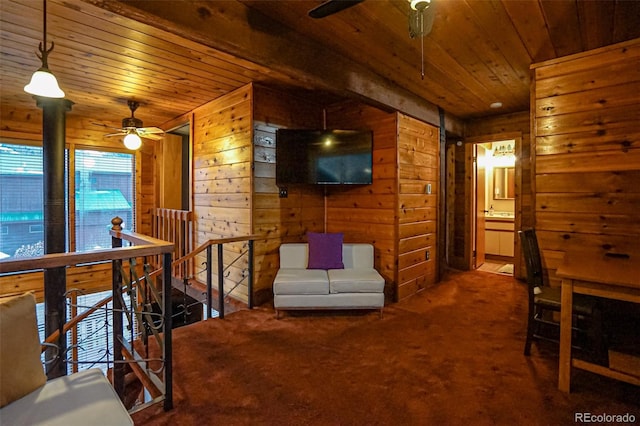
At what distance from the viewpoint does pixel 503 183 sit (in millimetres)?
6375

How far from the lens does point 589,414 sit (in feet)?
5.93

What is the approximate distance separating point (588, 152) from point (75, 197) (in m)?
6.47

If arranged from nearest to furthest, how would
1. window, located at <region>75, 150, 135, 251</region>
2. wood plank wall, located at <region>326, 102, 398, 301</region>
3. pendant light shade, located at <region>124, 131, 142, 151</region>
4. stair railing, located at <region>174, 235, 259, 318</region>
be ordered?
stair railing, located at <region>174, 235, 259, 318</region> < wood plank wall, located at <region>326, 102, 398, 301</region> < pendant light shade, located at <region>124, 131, 142, 151</region> < window, located at <region>75, 150, 135, 251</region>

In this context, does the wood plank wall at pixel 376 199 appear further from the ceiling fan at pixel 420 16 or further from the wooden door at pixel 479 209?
A: the wooden door at pixel 479 209

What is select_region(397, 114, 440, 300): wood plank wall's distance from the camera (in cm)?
377

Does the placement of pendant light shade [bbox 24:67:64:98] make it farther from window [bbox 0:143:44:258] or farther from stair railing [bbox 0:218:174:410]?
window [bbox 0:143:44:258]

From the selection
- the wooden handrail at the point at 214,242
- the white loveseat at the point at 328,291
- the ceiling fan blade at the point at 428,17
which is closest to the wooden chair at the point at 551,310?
the white loveseat at the point at 328,291

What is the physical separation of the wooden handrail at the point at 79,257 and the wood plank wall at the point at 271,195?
163 cm

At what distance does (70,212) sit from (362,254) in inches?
178

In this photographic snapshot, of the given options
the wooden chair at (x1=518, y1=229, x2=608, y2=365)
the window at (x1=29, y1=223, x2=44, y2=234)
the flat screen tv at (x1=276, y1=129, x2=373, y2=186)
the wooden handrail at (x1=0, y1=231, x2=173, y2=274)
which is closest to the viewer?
the wooden handrail at (x1=0, y1=231, x2=173, y2=274)

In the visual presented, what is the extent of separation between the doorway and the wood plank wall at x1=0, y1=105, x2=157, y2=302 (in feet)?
18.7

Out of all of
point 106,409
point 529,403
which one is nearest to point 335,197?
point 529,403

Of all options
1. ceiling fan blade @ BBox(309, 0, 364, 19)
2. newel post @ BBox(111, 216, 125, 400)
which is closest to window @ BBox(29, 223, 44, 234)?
newel post @ BBox(111, 216, 125, 400)

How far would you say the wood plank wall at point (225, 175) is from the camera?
3.56 meters
